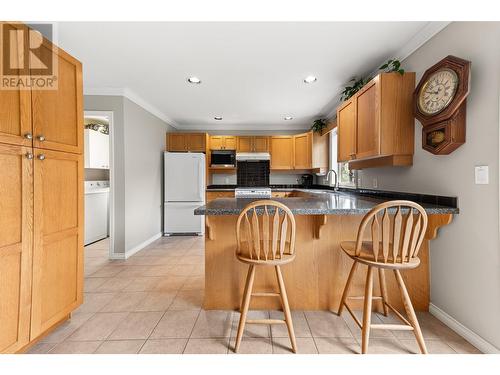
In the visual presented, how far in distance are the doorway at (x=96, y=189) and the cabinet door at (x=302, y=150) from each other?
3583 mm

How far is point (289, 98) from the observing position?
3.56 m

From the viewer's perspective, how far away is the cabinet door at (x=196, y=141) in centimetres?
480

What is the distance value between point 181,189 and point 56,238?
2943mm

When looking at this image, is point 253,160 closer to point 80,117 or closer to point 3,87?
point 80,117

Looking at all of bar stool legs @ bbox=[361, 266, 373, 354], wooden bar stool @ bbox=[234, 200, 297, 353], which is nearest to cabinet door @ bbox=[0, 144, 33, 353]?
wooden bar stool @ bbox=[234, 200, 297, 353]

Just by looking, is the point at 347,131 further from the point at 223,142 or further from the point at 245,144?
the point at 223,142

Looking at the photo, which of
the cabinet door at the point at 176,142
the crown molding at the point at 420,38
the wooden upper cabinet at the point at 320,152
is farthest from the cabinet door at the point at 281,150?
the crown molding at the point at 420,38

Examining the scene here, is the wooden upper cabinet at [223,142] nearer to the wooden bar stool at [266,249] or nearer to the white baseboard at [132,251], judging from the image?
the white baseboard at [132,251]

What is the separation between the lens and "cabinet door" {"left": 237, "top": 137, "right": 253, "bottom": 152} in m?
5.08

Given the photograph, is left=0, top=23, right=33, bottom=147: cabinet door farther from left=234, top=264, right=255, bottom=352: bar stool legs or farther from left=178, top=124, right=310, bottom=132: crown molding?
left=178, top=124, right=310, bottom=132: crown molding

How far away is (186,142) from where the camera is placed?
15.7 ft

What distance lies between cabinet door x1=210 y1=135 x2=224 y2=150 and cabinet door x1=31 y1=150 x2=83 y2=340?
3448mm
